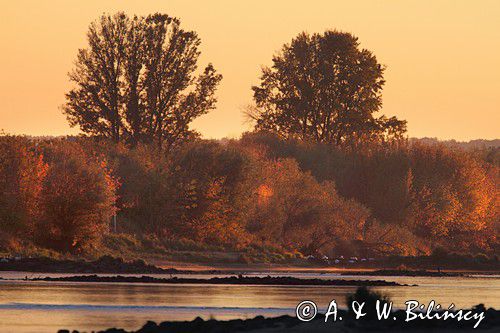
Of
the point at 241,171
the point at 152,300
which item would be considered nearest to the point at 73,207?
the point at 241,171

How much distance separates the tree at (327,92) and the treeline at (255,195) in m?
8.56

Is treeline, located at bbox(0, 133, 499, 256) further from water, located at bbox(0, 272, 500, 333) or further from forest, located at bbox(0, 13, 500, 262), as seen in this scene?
water, located at bbox(0, 272, 500, 333)

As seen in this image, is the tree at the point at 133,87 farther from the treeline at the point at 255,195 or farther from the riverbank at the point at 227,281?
the riverbank at the point at 227,281

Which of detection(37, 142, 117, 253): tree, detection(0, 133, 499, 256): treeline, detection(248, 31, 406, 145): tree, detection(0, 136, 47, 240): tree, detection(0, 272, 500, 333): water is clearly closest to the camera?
detection(0, 272, 500, 333): water

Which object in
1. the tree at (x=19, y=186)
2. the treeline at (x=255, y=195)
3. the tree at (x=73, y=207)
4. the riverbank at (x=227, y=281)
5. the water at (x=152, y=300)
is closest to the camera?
the water at (x=152, y=300)

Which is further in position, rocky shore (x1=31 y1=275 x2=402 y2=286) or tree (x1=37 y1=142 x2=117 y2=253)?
tree (x1=37 y1=142 x2=117 y2=253)

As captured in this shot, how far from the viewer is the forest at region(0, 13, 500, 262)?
92688mm

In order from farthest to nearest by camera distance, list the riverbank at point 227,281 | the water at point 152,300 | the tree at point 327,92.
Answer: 1. the tree at point 327,92
2. the riverbank at point 227,281
3. the water at point 152,300

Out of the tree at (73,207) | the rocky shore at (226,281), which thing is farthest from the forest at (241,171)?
the rocky shore at (226,281)

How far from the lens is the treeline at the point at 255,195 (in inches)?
3593

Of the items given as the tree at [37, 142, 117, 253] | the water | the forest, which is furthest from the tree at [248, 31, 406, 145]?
the water

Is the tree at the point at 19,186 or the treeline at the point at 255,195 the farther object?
the treeline at the point at 255,195

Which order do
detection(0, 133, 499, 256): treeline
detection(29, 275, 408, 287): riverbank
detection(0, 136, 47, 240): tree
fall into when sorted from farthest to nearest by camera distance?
detection(0, 133, 499, 256): treeline → detection(0, 136, 47, 240): tree → detection(29, 275, 408, 287): riverbank

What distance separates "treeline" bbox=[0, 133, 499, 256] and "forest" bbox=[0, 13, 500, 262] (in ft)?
0.47
